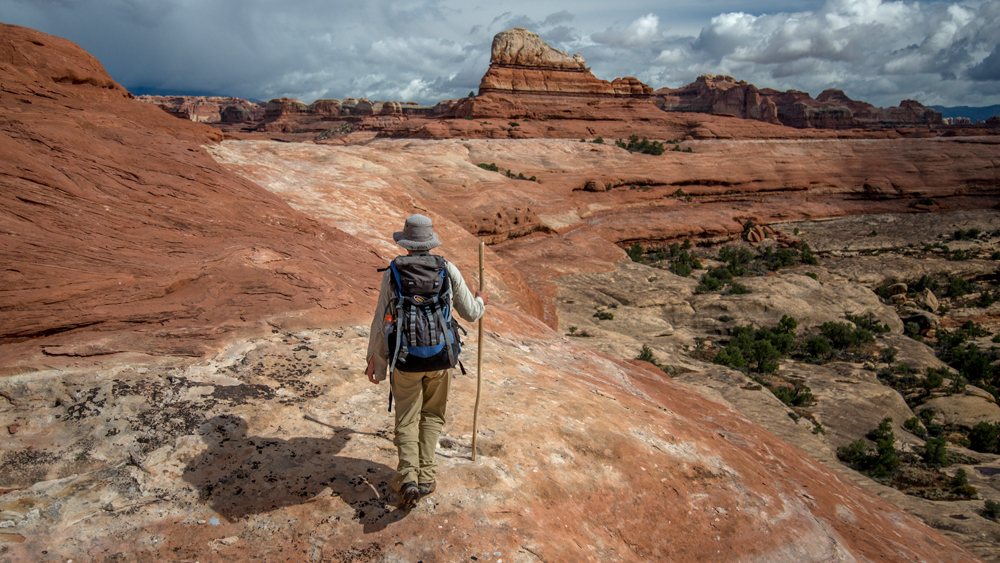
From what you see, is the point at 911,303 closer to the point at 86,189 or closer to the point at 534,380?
the point at 534,380

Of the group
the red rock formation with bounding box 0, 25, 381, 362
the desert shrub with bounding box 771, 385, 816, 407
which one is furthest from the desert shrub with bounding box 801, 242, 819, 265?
the red rock formation with bounding box 0, 25, 381, 362

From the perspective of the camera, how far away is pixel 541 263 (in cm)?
2031

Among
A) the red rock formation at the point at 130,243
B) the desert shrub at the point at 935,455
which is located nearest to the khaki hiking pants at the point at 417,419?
the red rock formation at the point at 130,243

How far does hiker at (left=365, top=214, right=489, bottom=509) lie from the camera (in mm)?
3340

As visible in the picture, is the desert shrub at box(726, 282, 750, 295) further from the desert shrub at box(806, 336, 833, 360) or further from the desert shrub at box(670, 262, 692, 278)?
the desert shrub at box(806, 336, 833, 360)

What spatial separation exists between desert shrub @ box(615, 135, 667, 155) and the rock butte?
103 feet

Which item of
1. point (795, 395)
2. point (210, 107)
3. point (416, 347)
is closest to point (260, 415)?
point (416, 347)

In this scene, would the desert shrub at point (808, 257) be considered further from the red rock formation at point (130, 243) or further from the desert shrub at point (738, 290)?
the red rock formation at point (130, 243)

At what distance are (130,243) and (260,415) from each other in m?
3.40

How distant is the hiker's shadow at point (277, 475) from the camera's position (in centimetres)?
339

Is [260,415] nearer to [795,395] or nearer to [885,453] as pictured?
[885,453]

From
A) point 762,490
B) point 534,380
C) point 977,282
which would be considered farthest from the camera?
point 977,282

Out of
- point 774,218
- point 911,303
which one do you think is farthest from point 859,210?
point 911,303

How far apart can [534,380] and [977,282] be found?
26454mm
